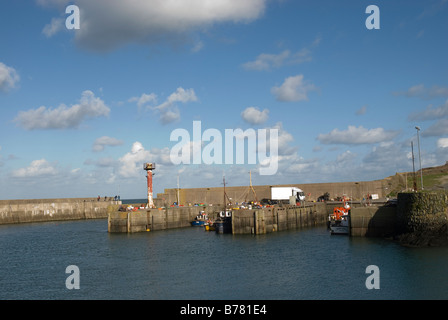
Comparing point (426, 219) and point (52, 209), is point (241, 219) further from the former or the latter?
point (52, 209)

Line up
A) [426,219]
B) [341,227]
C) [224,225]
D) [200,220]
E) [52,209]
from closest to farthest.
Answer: [426,219] < [341,227] < [224,225] < [200,220] < [52,209]

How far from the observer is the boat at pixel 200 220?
297 ft

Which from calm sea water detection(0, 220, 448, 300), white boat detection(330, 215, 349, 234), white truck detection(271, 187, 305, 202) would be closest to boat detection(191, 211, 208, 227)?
white truck detection(271, 187, 305, 202)

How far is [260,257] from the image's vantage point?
4947cm

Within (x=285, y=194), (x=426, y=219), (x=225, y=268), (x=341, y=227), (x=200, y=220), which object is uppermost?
(x=285, y=194)

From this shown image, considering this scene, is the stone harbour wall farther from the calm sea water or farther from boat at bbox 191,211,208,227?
boat at bbox 191,211,208,227

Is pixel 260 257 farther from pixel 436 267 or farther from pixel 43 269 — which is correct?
pixel 43 269

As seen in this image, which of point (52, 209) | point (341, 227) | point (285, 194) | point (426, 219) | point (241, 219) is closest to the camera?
point (426, 219)

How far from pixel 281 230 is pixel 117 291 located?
43849 mm

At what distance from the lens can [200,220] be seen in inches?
3607

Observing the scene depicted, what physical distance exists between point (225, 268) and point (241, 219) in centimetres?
2594

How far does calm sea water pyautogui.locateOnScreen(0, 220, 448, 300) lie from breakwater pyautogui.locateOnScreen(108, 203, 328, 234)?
9.66 feet

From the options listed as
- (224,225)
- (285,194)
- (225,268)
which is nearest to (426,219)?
(225,268)
